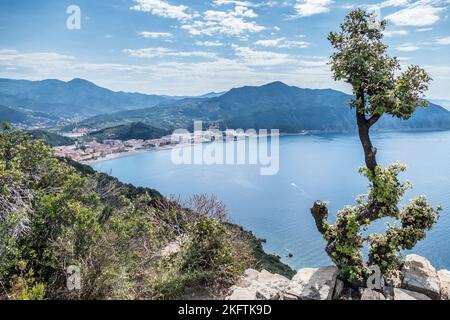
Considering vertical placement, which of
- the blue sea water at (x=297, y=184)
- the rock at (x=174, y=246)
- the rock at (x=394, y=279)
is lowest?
the blue sea water at (x=297, y=184)

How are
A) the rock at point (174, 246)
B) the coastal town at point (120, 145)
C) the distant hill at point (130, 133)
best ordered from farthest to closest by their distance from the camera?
1. the distant hill at point (130, 133)
2. the coastal town at point (120, 145)
3. the rock at point (174, 246)

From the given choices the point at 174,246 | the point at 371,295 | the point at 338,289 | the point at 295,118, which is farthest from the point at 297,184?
the point at 295,118

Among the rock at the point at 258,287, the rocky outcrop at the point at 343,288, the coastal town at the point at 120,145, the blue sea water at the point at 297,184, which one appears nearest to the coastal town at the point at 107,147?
the coastal town at the point at 120,145

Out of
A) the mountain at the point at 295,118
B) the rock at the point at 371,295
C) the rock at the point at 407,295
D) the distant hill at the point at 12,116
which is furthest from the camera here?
the distant hill at the point at 12,116

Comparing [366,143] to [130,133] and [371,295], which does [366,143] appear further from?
[130,133]

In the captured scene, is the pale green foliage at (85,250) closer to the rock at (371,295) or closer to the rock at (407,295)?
the rock at (371,295)

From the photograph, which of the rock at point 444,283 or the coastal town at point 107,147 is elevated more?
the rock at point 444,283

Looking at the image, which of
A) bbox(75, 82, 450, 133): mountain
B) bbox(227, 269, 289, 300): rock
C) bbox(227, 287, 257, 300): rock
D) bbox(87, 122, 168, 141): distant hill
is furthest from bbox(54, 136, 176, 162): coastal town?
bbox(227, 287, 257, 300): rock
